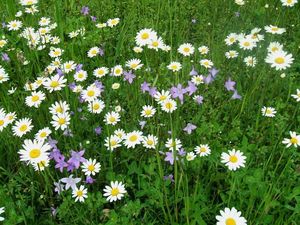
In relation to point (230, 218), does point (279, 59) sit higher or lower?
higher

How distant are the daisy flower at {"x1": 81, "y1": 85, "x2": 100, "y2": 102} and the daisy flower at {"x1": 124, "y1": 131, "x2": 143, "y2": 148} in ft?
1.32

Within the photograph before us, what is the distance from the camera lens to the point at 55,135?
235 centimetres

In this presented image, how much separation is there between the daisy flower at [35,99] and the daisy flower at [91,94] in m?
0.27

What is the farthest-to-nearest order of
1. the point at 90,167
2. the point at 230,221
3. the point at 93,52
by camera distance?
the point at 93,52
the point at 90,167
the point at 230,221

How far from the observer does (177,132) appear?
2350 millimetres

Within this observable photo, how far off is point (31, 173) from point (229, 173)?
1148mm

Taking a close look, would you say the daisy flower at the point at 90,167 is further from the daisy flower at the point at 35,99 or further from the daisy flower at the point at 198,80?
the daisy flower at the point at 198,80

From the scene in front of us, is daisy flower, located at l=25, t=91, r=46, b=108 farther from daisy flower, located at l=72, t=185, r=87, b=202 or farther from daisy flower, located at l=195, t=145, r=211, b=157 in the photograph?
daisy flower, located at l=195, t=145, r=211, b=157

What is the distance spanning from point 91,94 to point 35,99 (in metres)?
0.37

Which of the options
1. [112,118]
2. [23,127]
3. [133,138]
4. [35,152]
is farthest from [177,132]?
[23,127]

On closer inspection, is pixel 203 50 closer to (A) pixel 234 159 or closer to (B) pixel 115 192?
(A) pixel 234 159

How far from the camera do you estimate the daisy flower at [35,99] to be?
2.48 metres

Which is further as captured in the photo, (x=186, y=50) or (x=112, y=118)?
(x=186, y=50)

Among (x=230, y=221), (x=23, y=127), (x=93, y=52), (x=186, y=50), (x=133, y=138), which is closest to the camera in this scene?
(x=230, y=221)
